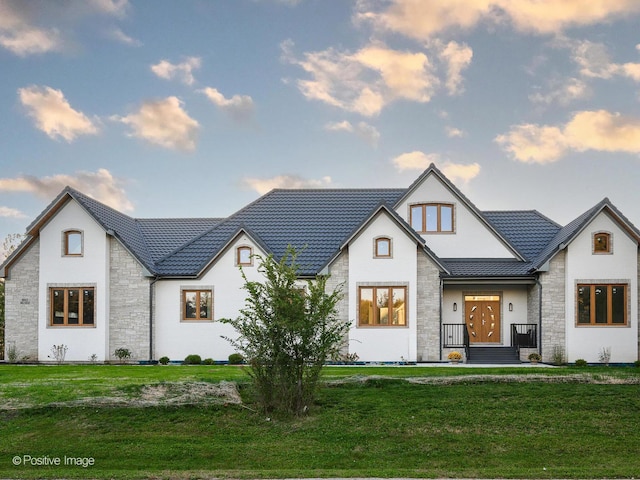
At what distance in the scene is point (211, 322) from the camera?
2262 centimetres

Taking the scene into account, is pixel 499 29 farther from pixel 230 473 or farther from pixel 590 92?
pixel 230 473

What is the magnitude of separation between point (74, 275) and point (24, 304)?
2.50m

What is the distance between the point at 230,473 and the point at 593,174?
830 inches

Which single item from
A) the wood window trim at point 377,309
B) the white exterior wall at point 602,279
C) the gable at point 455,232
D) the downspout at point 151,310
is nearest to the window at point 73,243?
the downspout at point 151,310

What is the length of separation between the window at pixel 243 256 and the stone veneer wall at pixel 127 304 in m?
3.82

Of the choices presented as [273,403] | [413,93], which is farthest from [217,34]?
[273,403]

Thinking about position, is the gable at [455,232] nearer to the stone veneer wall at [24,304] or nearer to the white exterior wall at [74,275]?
the white exterior wall at [74,275]

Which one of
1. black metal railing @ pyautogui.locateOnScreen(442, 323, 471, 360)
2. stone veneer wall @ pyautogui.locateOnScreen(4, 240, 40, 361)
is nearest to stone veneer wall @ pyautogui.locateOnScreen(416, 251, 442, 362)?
black metal railing @ pyautogui.locateOnScreen(442, 323, 471, 360)

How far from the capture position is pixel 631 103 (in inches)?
850

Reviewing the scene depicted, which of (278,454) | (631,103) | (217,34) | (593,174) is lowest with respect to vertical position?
(278,454)

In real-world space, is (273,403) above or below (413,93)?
below

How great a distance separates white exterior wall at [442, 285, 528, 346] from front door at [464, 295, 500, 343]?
7.2 inches

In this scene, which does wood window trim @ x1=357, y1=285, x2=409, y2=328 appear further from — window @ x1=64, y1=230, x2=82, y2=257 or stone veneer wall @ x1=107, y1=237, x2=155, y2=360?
window @ x1=64, y1=230, x2=82, y2=257

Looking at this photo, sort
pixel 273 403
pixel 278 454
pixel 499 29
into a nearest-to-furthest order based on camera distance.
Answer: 1. pixel 278 454
2. pixel 273 403
3. pixel 499 29
